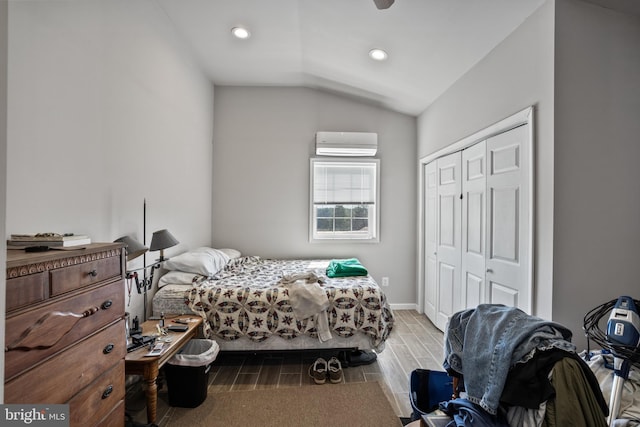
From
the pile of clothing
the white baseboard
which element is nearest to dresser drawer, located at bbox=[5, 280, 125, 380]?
the pile of clothing

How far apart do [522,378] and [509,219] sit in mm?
1498

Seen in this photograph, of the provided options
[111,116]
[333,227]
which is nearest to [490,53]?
[333,227]

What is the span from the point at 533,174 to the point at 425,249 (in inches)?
87.3

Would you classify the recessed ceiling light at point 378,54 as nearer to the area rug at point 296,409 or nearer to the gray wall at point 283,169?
the gray wall at point 283,169

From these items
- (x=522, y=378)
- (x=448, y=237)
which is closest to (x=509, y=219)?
(x=448, y=237)

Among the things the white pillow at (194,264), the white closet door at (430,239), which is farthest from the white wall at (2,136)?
the white closet door at (430,239)

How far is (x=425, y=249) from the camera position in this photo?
4031 mm

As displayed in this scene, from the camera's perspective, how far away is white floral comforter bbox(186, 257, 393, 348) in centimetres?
246

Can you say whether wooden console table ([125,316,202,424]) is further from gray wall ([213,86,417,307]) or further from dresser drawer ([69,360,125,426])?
gray wall ([213,86,417,307])

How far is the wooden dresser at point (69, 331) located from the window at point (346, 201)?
9.82ft

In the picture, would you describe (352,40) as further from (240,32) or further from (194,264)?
(194,264)

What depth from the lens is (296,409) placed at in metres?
2.05

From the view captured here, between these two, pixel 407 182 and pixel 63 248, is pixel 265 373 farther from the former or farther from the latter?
pixel 407 182

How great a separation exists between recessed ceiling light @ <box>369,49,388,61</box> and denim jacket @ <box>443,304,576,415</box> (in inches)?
104
